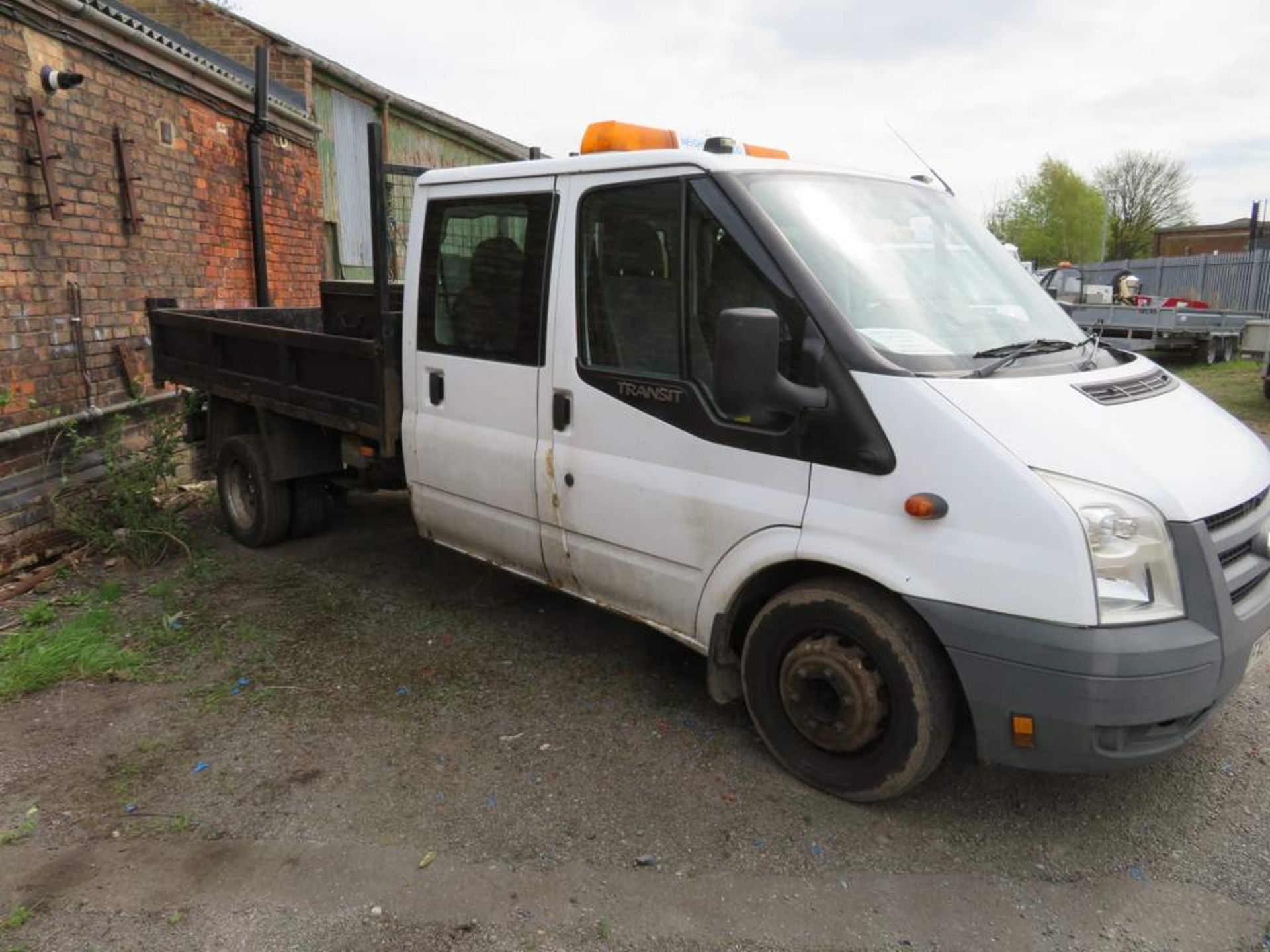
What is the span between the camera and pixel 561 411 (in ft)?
12.0

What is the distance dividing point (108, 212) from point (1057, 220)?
56.8m

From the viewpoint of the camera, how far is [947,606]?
2646mm

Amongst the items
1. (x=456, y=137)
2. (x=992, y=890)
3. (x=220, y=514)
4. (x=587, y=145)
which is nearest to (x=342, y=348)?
(x=587, y=145)

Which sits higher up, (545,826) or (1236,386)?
(1236,386)

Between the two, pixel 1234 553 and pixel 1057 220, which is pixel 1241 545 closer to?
pixel 1234 553

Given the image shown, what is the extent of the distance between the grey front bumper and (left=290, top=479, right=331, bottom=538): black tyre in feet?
13.8

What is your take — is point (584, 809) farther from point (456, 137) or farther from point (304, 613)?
point (456, 137)

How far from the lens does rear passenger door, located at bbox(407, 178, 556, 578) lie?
3.81 m

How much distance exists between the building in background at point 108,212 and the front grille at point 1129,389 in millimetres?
5535

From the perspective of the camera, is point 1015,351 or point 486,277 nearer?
point 1015,351

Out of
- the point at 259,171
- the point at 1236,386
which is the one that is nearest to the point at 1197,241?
the point at 1236,386

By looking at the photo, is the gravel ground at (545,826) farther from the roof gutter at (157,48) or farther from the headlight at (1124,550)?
the roof gutter at (157,48)

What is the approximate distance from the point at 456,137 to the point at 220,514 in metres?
11.4

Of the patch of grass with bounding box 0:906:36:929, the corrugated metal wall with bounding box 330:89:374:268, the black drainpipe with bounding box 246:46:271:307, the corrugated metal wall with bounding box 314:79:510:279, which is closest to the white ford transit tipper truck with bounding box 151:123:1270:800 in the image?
the patch of grass with bounding box 0:906:36:929
